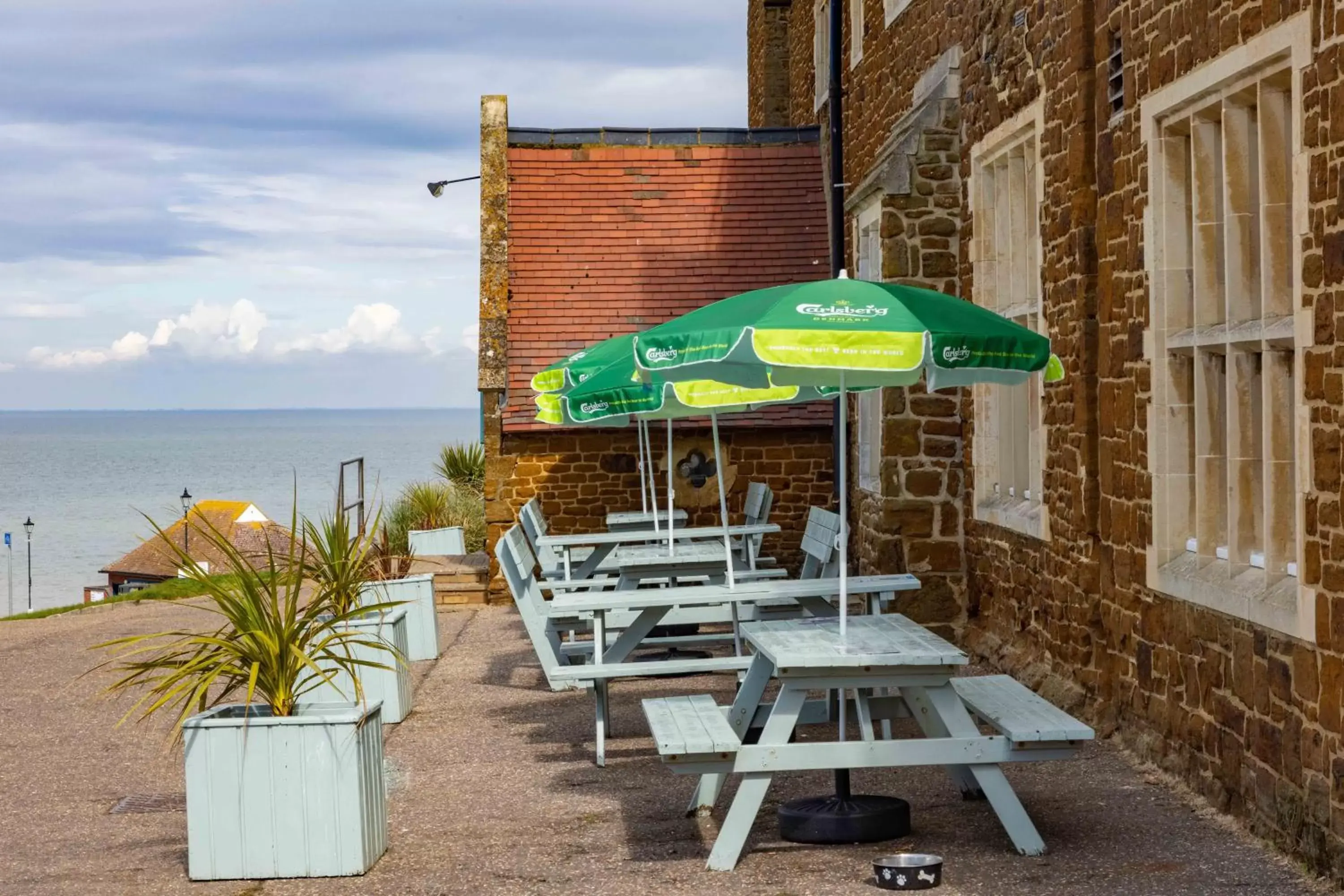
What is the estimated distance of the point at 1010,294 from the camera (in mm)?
10977

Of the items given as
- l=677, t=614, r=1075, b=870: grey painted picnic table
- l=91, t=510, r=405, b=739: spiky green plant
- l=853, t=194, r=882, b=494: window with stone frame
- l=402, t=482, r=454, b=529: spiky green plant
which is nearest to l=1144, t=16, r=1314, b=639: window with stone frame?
l=677, t=614, r=1075, b=870: grey painted picnic table

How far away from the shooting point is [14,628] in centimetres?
1633

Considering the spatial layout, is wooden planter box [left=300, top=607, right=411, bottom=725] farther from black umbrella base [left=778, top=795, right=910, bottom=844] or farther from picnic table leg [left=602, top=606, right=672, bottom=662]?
black umbrella base [left=778, top=795, right=910, bottom=844]

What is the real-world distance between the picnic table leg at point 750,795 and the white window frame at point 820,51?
1274 cm

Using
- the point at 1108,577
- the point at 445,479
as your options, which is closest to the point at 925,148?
the point at 1108,577

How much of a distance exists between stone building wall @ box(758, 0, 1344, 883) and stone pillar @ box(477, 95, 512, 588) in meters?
5.52

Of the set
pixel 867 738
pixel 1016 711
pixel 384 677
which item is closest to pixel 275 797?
pixel 867 738

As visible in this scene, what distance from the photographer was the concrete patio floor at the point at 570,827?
607 centimetres

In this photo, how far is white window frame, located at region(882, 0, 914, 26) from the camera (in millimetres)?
13750

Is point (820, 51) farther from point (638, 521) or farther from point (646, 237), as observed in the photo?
point (638, 521)

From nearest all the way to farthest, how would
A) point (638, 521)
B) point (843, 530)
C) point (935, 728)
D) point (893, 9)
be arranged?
1. point (935, 728)
2. point (843, 530)
3. point (893, 9)
4. point (638, 521)

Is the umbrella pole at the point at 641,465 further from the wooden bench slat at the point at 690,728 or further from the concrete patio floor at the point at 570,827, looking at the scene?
the wooden bench slat at the point at 690,728

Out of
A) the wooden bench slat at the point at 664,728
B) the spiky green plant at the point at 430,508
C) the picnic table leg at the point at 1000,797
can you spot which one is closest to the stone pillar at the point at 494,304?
the spiky green plant at the point at 430,508

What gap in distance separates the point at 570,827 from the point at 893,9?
Result: 30.9ft
